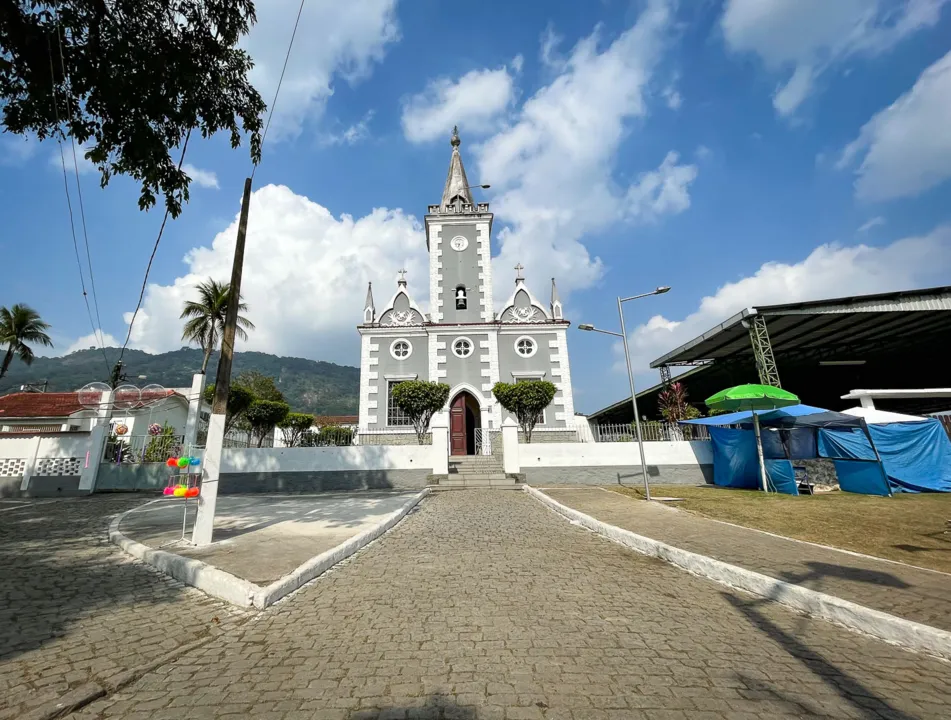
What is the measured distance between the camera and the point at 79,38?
6.88 m

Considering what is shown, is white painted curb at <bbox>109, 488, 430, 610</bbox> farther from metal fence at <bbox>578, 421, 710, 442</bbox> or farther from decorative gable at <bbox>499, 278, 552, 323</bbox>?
decorative gable at <bbox>499, 278, 552, 323</bbox>

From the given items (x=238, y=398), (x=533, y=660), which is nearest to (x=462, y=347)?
(x=238, y=398)

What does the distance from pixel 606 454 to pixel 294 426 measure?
14336 mm

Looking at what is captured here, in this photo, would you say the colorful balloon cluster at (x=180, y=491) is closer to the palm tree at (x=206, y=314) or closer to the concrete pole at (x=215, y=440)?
the concrete pole at (x=215, y=440)

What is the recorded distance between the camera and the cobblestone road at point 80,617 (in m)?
2.70

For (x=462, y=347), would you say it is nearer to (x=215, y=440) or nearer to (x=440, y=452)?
(x=440, y=452)

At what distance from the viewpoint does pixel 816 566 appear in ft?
15.8

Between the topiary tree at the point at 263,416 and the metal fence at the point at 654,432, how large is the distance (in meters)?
14.3

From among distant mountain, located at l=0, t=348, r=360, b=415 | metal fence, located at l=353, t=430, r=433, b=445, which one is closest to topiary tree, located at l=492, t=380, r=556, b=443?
metal fence, located at l=353, t=430, r=433, b=445

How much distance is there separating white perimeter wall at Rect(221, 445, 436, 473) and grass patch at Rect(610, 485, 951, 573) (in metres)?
8.38

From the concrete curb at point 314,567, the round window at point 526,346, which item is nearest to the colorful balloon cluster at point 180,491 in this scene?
the concrete curb at point 314,567

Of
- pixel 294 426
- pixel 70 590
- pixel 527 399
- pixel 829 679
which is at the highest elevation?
pixel 527 399

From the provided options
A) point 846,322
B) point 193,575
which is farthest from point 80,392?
point 846,322

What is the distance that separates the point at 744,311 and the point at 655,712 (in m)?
17.8
